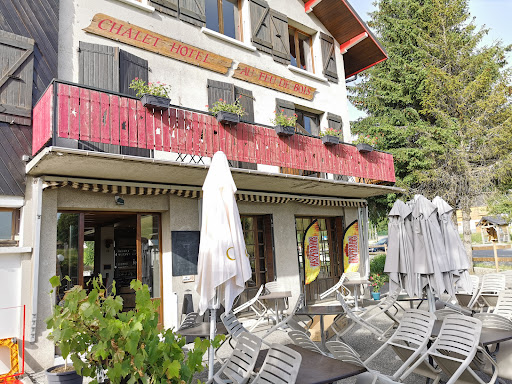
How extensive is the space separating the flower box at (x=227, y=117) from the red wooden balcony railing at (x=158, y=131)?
123mm

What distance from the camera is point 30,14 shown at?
697 cm

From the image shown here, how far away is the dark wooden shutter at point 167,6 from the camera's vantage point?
351 inches

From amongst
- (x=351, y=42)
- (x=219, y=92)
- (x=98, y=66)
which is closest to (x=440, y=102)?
(x=351, y=42)

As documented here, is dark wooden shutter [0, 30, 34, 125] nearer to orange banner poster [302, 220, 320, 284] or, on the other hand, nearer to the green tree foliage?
orange banner poster [302, 220, 320, 284]

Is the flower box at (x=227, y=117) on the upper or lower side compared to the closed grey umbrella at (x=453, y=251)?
upper

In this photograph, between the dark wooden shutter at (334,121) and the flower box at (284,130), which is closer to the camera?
the flower box at (284,130)

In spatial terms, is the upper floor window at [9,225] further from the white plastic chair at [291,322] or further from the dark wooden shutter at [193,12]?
the dark wooden shutter at [193,12]

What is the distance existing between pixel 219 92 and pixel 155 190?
3390mm

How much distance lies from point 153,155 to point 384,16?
1564 centimetres

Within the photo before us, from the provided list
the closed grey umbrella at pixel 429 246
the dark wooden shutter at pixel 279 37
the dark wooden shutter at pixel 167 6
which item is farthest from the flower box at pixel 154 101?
the dark wooden shutter at pixel 279 37

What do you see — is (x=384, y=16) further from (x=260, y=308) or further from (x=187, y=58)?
(x=260, y=308)

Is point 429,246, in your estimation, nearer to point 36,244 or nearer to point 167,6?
point 36,244

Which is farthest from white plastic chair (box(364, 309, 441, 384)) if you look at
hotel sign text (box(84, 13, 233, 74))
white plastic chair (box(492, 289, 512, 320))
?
hotel sign text (box(84, 13, 233, 74))

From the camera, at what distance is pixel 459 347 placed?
3738 millimetres
